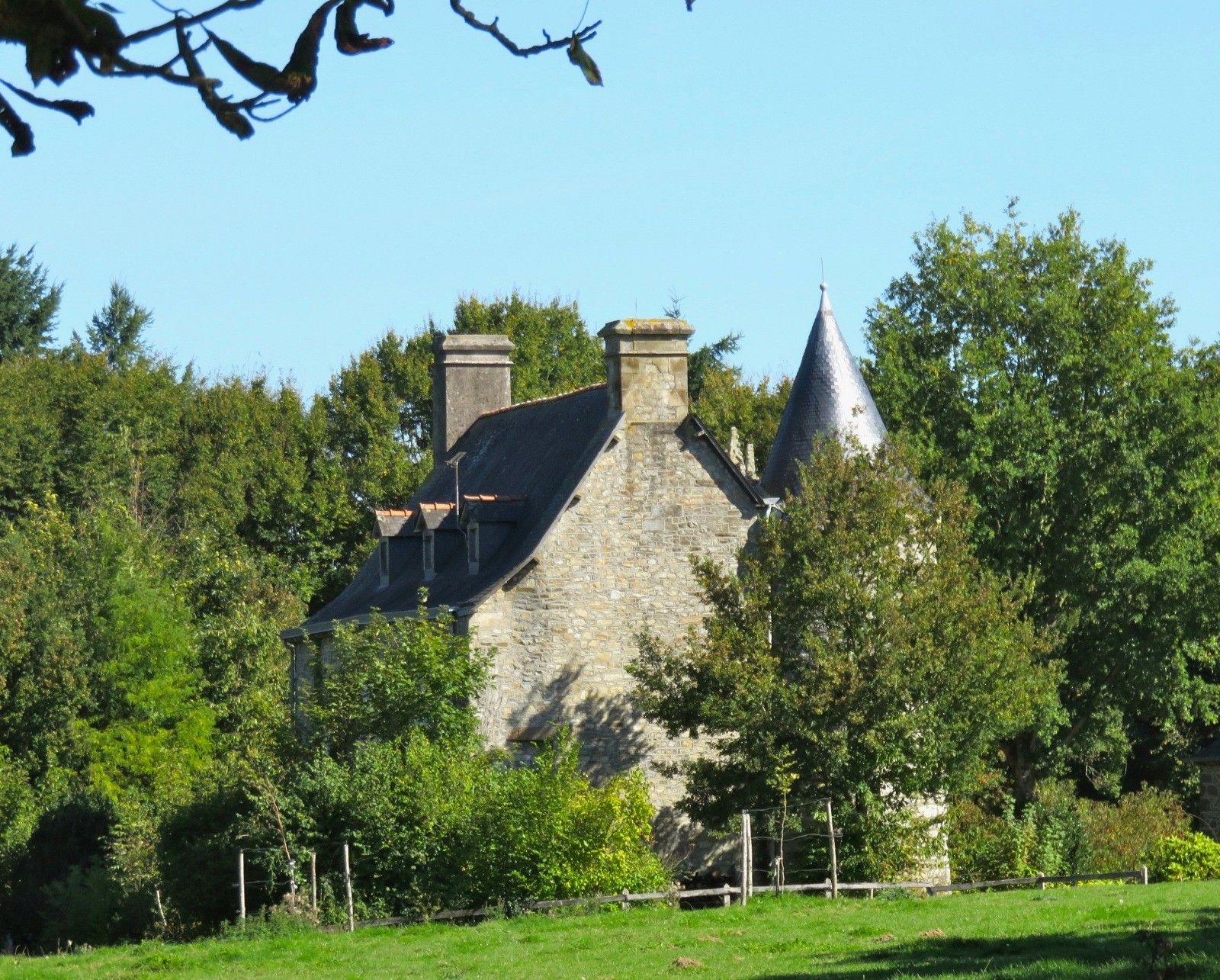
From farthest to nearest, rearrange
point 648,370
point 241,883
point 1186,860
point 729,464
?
point 648,370 → point 729,464 → point 1186,860 → point 241,883

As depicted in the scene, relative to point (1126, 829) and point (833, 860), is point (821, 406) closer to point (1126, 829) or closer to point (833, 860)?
point (1126, 829)

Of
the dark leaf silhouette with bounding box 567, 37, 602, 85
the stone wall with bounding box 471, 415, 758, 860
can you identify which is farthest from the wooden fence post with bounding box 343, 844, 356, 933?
the dark leaf silhouette with bounding box 567, 37, 602, 85

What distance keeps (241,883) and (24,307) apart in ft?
125

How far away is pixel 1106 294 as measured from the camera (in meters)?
36.5

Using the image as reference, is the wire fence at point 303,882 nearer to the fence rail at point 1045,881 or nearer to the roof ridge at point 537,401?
the fence rail at point 1045,881

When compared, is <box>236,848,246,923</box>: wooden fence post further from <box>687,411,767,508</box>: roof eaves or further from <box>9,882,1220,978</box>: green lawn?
<box>687,411,767,508</box>: roof eaves

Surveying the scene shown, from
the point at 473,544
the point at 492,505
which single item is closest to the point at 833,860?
the point at 473,544

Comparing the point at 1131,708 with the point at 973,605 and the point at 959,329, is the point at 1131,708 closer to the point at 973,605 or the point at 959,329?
the point at 959,329

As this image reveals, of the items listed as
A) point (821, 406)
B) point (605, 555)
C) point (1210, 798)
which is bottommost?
point (1210, 798)

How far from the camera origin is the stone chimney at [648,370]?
28062mm

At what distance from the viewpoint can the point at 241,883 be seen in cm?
2250

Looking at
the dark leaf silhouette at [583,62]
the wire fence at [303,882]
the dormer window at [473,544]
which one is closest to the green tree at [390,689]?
the wire fence at [303,882]

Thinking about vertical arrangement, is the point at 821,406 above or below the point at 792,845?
above

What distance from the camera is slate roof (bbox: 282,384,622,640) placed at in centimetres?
2812
